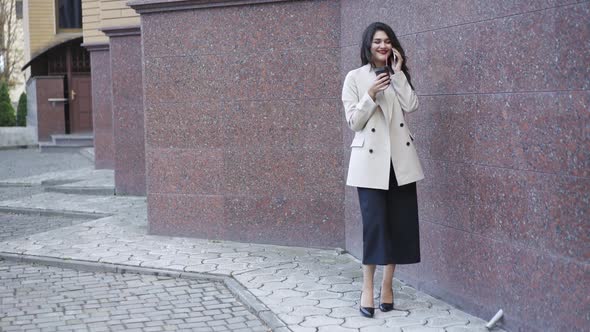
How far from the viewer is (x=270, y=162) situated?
837 cm

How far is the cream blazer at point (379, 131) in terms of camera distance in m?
5.61

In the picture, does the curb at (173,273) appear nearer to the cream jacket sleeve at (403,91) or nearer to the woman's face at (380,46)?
the cream jacket sleeve at (403,91)

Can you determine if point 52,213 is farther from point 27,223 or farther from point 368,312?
point 368,312

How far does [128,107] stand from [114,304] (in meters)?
6.61

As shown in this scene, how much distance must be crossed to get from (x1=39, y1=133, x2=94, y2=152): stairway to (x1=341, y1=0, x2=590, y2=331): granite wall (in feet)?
60.3

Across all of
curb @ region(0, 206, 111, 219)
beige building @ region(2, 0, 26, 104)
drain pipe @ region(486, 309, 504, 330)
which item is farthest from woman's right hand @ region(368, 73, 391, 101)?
beige building @ region(2, 0, 26, 104)

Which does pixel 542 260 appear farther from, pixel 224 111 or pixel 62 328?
pixel 224 111

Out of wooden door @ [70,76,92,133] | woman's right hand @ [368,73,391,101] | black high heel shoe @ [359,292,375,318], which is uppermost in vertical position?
woman's right hand @ [368,73,391,101]

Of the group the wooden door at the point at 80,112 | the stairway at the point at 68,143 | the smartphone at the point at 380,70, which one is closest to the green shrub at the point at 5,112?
the wooden door at the point at 80,112

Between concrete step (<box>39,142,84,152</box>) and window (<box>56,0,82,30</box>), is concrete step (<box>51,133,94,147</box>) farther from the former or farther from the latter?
window (<box>56,0,82,30</box>)

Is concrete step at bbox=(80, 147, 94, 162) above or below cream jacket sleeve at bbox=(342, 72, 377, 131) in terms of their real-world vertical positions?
below

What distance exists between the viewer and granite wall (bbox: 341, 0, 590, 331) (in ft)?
14.8

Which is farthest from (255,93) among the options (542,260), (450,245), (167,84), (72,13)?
(72,13)

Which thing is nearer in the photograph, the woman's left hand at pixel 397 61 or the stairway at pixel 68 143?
the woman's left hand at pixel 397 61
